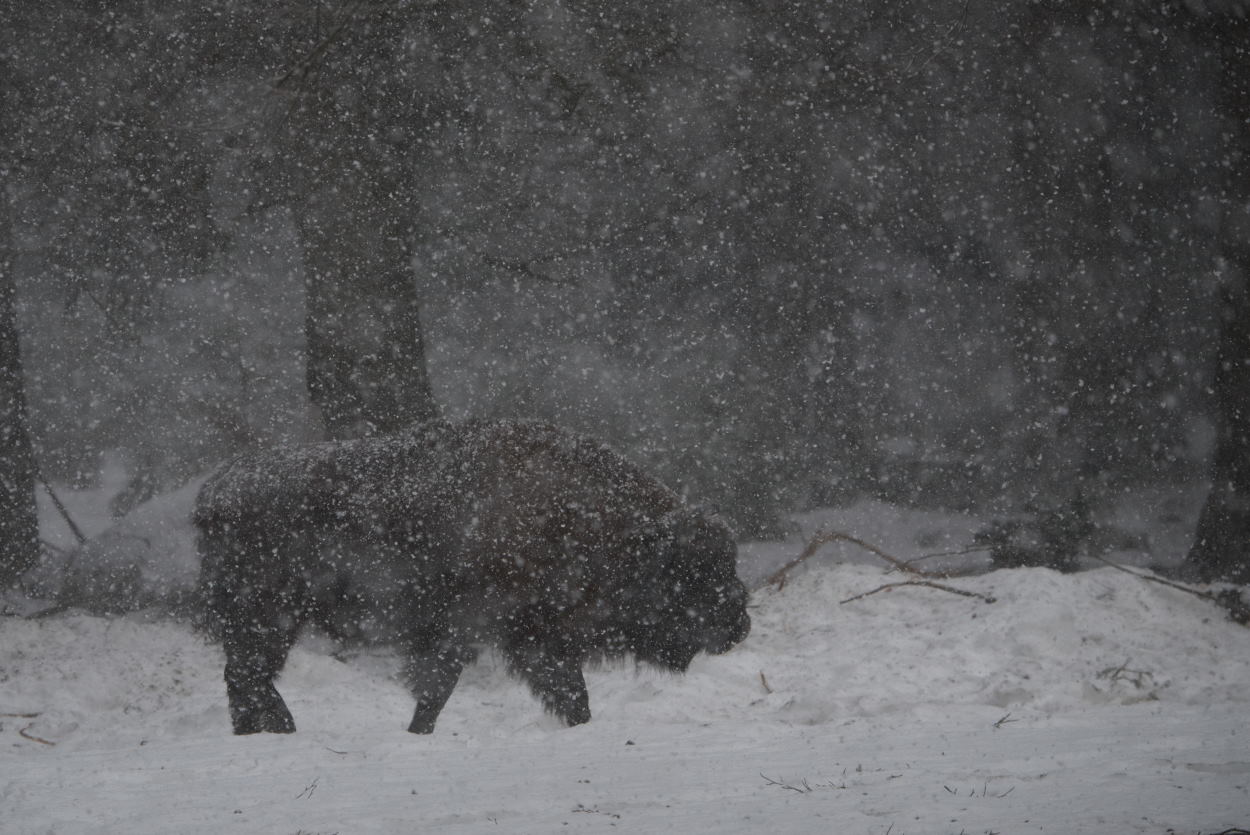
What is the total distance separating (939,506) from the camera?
7098mm

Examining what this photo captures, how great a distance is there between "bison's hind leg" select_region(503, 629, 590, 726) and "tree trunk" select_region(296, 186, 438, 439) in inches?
56.0

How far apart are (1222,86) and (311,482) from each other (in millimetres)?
5864

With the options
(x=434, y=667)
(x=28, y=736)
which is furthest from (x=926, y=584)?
(x=28, y=736)

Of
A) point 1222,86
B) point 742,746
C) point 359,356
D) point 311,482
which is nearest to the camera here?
point 742,746

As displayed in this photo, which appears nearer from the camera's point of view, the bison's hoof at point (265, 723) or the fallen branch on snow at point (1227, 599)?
the bison's hoof at point (265, 723)

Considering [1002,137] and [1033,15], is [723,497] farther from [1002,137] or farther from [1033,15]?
[1033,15]

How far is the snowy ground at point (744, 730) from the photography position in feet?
6.98

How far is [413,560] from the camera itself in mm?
4023

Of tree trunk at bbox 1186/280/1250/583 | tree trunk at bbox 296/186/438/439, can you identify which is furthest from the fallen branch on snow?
tree trunk at bbox 296/186/438/439

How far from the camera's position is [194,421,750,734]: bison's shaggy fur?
13.1ft

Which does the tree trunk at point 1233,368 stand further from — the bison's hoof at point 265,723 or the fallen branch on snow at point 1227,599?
the bison's hoof at point 265,723

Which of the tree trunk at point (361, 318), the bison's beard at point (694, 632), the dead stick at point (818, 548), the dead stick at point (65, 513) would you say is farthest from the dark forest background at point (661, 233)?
the bison's beard at point (694, 632)

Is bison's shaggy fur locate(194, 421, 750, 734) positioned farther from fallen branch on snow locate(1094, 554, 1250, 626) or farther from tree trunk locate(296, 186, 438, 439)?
fallen branch on snow locate(1094, 554, 1250, 626)

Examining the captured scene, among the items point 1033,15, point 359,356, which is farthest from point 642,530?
point 1033,15
